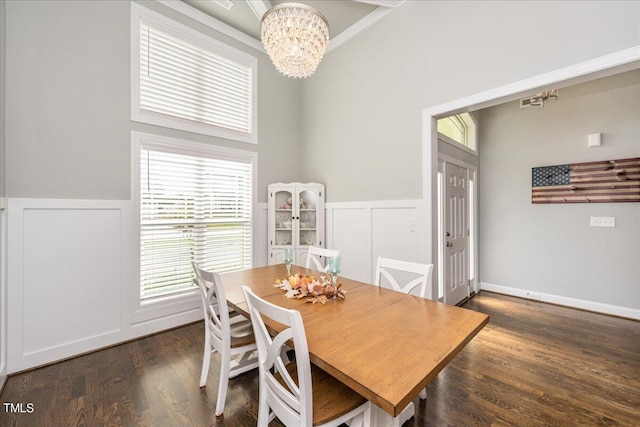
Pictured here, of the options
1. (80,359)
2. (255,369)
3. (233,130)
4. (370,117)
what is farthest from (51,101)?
(370,117)

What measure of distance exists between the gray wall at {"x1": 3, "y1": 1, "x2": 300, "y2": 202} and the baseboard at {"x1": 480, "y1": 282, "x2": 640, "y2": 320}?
5.17 m

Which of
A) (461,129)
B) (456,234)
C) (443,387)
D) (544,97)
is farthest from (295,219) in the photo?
(544,97)

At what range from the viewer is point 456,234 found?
→ 3.57 meters

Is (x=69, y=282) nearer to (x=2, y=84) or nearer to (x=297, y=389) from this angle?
(x=2, y=84)

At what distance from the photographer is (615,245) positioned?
324 centimetres

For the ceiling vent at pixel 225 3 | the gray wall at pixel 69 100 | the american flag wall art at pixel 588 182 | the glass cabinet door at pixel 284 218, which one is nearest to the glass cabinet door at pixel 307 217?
the glass cabinet door at pixel 284 218

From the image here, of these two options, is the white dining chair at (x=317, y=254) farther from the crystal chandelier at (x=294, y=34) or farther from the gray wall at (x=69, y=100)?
the gray wall at (x=69, y=100)

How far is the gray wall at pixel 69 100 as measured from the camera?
2.13m

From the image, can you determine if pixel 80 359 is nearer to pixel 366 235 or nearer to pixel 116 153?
pixel 116 153

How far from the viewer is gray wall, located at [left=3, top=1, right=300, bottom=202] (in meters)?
2.13

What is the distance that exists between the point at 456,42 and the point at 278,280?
108 inches

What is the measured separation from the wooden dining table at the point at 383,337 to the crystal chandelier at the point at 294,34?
1674 mm

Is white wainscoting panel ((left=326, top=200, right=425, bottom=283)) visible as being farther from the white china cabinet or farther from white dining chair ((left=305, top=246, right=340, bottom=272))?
white dining chair ((left=305, top=246, right=340, bottom=272))

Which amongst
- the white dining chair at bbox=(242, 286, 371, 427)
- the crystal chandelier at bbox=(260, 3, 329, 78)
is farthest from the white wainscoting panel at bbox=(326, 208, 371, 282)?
the white dining chair at bbox=(242, 286, 371, 427)
